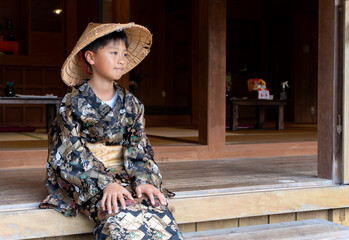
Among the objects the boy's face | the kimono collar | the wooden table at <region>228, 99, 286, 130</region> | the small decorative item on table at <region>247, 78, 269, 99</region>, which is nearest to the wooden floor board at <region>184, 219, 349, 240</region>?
the kimono collar

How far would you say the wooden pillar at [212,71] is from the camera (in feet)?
11.7

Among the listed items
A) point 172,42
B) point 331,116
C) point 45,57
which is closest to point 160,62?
point 172,42

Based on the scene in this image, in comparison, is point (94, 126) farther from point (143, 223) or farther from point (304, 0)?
point (304, 0)

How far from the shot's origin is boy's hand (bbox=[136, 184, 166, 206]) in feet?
6.02

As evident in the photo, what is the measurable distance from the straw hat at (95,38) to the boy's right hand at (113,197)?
0.58 m

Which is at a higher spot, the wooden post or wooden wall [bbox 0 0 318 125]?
wooden wall [bbox 0 0 318 125]

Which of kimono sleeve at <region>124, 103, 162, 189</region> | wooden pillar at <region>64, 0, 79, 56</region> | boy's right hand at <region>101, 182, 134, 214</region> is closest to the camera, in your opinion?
boy's right hand at <region>101, 182, 134, 214</region>

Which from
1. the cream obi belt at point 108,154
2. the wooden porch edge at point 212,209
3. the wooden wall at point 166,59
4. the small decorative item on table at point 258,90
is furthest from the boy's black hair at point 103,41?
the wooden wall at point 166,59

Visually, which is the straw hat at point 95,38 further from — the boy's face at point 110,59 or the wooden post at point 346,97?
the wooden post at point 346,97

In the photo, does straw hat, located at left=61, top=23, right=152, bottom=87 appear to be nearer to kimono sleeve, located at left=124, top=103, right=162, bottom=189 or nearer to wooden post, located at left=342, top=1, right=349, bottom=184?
kimono sleeve, located at left=124, top=103, right=162, bottom=189

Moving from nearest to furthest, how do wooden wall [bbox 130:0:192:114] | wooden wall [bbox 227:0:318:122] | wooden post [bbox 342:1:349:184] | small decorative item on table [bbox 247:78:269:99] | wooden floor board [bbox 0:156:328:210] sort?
wooden floor board [bbox 0:156:328:210] → wooden post [bbox 342:1:349:184] → small decorative item on table [bbox 247:78:269:99] → wooden wall [bbox 130:0:192:114] → wooden wall [bbox 227:0:318:122]

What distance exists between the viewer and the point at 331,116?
8.54 ft

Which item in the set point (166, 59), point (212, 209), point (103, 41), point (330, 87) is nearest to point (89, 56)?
point (103, 41)

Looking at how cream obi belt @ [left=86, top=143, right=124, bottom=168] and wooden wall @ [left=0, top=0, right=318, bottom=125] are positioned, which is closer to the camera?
cream obi belt @ [left=86, top=143, right=124, bottom=168]
